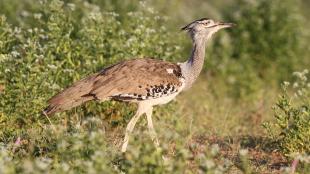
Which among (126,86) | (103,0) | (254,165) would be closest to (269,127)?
(254,165)

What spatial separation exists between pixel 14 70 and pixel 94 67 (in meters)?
0.70

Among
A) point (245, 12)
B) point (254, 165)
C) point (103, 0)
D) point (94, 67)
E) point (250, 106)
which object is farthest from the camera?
point (245, 12)

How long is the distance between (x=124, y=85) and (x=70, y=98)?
39 centimetres

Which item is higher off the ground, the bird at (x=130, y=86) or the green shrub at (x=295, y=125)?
the bird at (x=130, y=86)

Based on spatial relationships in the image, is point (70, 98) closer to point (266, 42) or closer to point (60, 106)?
point (60, 106)

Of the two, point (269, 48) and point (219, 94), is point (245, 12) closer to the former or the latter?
point (269, 48)

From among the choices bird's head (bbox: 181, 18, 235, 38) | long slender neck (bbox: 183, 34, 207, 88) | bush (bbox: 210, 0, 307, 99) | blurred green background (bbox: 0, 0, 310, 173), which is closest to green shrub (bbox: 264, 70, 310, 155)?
blurred green background (bbox: 0, 0, 310, 173)

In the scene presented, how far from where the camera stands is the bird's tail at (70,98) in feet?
17.3

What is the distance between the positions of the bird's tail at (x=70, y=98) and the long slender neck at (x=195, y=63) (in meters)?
0.82

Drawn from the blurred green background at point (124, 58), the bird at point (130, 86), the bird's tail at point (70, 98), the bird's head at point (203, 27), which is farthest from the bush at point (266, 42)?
the bird's tail at point (70, 98)

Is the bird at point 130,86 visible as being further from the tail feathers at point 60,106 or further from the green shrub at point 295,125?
the green shrub at point 295,125

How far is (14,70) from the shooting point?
588 centimetres

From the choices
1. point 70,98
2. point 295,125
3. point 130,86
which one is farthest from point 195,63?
point 70,98

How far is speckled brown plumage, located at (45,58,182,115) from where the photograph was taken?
5289 millimetres
